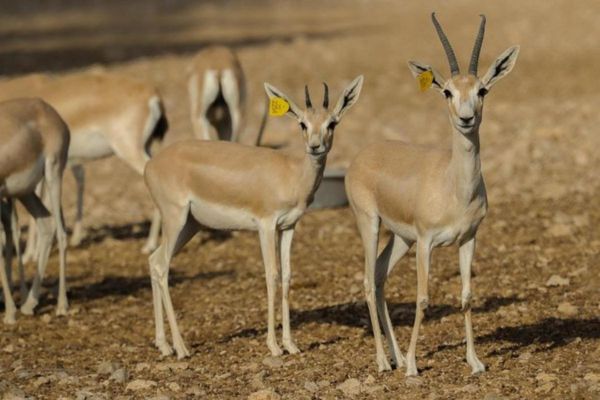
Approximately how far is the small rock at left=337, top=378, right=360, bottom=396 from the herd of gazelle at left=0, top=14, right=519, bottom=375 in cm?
32

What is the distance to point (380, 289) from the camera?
7.95 metres

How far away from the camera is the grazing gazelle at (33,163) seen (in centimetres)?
962

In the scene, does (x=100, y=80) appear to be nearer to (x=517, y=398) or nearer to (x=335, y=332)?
(x=335, y=332)

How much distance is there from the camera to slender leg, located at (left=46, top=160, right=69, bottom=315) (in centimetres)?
981

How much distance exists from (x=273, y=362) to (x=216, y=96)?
5064 mm

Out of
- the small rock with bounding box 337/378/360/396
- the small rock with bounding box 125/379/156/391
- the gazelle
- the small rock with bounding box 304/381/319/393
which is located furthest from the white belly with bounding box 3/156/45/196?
the small rock with bounding box 337/378/360/396

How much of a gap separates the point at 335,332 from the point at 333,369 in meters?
0.96

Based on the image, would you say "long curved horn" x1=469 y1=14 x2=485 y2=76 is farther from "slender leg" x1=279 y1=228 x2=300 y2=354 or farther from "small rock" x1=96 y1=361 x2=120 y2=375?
"small rock" x1=96 y1=361 x2=120 y2=375

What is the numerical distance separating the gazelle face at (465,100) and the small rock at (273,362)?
184 centimetres

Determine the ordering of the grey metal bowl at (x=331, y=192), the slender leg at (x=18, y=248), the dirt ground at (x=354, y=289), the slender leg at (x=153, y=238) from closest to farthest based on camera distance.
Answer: the dirt ground at (x=354, y=289) < the slender leg at (x=18, y=248) < the slender leg at (x=153, y=238) < the grey metal bowl at (x=331, y=192)

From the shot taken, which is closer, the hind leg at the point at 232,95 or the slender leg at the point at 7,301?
the slender leg at the point at 7,301

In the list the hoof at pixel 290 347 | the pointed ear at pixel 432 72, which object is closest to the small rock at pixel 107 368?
the hoof at pixel 290 347

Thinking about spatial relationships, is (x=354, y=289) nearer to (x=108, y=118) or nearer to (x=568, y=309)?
(x=568, y=309)

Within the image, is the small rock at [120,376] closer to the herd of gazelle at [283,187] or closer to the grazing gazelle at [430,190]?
the herd of gazelle at [283,187]
